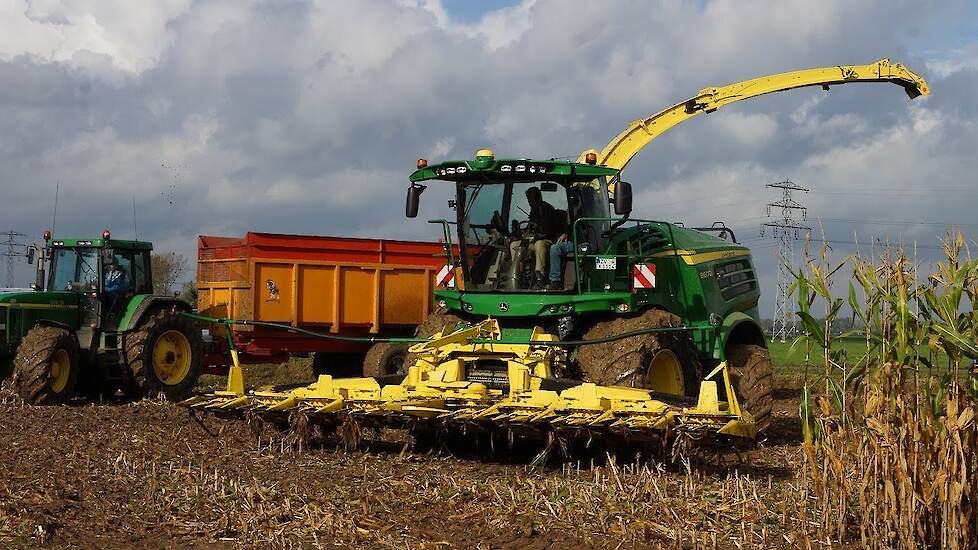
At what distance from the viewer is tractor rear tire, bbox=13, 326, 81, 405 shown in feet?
38.9

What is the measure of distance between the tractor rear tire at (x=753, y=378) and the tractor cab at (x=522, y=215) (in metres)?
2.08

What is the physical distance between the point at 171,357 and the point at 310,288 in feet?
6.14

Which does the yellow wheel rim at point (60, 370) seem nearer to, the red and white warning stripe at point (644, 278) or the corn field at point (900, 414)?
the red and white warning stripe at point (644, 278)

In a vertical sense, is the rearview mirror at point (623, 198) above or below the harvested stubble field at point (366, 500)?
above

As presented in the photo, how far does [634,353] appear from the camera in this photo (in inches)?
334

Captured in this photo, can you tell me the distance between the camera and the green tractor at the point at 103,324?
12.4 metres

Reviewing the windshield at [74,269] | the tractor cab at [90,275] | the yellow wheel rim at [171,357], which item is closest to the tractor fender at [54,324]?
the tractor cab at [90,275]

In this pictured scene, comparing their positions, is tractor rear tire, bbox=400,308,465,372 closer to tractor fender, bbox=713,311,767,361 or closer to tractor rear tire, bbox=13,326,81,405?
tractor fender, bbox=713,311,767,361

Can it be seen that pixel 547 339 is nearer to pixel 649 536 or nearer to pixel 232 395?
pixel 232 395

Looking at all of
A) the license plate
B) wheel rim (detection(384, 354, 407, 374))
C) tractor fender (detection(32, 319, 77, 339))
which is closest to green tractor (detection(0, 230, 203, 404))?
tractor fender (detection(32, 319, 77, 339))

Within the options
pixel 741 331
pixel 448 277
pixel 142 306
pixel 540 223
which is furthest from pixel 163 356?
pixel 741 331

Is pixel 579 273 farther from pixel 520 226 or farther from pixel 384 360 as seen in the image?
pixel 384 360

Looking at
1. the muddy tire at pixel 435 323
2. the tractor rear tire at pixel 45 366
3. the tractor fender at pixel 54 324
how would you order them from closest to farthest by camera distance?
the muddy tire at pixel 435 323 → the tractor rear tire at pixel 45 366 → the tractor fender at pixel 54 324

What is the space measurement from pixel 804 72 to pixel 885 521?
10.1 meters
